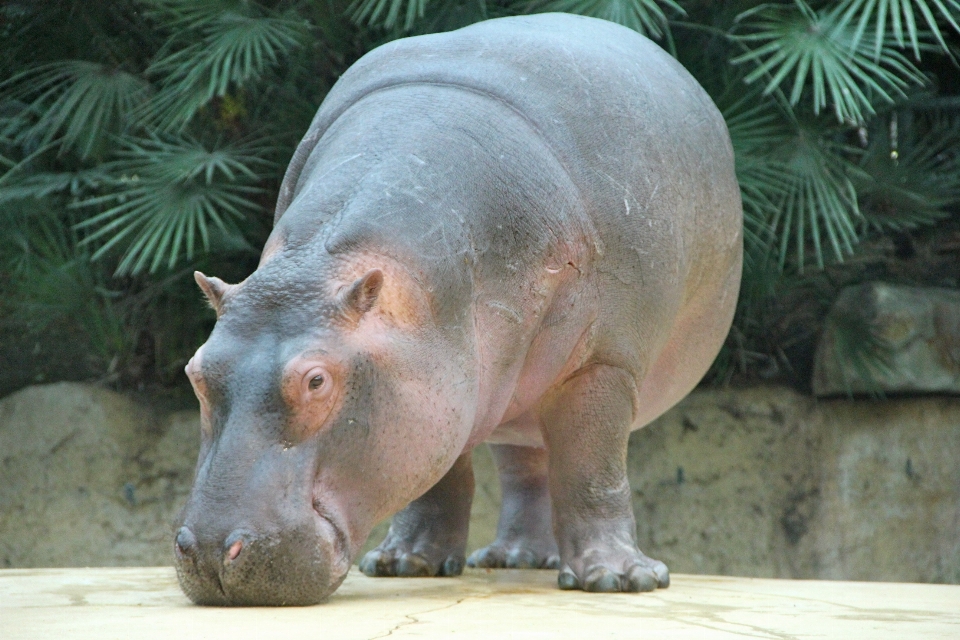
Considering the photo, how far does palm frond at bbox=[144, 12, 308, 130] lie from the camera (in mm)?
5941

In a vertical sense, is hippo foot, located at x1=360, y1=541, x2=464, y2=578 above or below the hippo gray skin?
below

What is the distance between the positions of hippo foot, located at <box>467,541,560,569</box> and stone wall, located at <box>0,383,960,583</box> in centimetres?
262

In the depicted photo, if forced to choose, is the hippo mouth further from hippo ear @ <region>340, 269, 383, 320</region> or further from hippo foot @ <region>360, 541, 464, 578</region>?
hippo foot @ <region>360, 541, 464, 578</region>

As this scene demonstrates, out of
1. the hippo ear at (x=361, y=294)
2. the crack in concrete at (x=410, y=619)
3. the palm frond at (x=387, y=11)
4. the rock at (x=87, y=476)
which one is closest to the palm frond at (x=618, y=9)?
the palm frond at (x=387, y=11)

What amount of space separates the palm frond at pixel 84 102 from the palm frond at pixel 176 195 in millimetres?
185

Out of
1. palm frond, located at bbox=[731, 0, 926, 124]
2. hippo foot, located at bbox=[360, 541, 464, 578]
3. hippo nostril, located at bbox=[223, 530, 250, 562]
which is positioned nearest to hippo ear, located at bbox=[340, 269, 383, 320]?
hippo nostril, located at bbox=[223, 530, 250, 562]

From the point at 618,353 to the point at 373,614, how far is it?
43.2 inches

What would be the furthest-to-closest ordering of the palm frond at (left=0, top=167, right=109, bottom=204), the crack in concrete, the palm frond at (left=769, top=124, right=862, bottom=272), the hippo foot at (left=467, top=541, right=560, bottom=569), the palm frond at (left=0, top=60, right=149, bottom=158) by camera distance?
the palm frond at (left=0, top=167, right=109, bottom=204)
the palm frond at (left=0, top=60, right=149, bottom=158)
the palm frond at (left=769, top=124, right=862, bottom=272)
the hippo foot at (left=467, top=541, right=560, bottom=569)
the crack in concrete

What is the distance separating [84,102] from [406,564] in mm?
3674

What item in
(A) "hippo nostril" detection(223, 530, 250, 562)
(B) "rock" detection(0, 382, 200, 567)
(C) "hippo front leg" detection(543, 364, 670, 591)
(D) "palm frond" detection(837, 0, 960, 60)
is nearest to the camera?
(A) "hippo nostril" detection(223, 530, 250, 562)

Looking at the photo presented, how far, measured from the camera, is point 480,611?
277 centimetres

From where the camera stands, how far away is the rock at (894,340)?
6.61 meters

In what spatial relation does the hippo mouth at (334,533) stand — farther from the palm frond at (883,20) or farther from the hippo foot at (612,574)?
the palm frond at (883,20)

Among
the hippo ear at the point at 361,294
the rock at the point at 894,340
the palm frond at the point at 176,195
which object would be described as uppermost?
the palm frond at the point at 176,195
